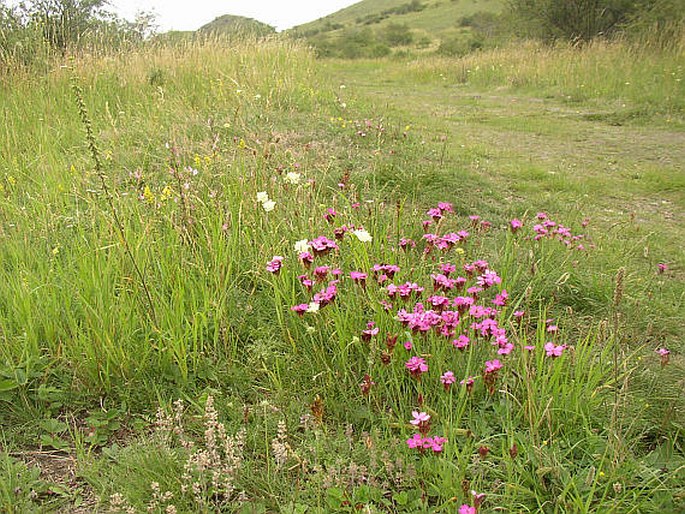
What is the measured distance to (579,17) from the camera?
14.3m

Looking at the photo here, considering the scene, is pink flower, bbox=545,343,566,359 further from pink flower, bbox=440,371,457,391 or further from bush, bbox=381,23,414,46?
bush, bbox=381,23,414,46

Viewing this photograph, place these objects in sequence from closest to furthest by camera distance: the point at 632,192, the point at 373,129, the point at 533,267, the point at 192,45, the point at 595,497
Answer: the point at 595,497
the point at 533,267
the point at 632,192
the point at 373,129
the point at 192,45

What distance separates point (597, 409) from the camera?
1.72 metres

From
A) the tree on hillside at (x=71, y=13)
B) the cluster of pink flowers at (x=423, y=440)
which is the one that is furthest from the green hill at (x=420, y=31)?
the cluster of pink flowers at (x=423, y=440)

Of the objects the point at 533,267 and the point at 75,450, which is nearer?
the point at 75,450

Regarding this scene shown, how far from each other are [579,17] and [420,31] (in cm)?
2387

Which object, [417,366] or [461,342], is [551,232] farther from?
[417,366]

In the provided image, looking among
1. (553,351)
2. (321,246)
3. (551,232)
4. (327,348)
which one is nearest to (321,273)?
(321,246)

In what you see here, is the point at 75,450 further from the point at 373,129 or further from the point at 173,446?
the point at 373,129

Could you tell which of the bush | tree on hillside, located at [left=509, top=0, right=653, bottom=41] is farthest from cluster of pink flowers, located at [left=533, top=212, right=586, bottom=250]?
the bush

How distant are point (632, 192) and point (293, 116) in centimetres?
337

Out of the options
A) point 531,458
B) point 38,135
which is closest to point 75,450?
point 531,458

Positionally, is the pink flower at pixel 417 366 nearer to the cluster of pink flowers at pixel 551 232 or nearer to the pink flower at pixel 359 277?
the pink flower at pixel 359 277

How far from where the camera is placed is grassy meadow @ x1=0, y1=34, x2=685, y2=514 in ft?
4.90
